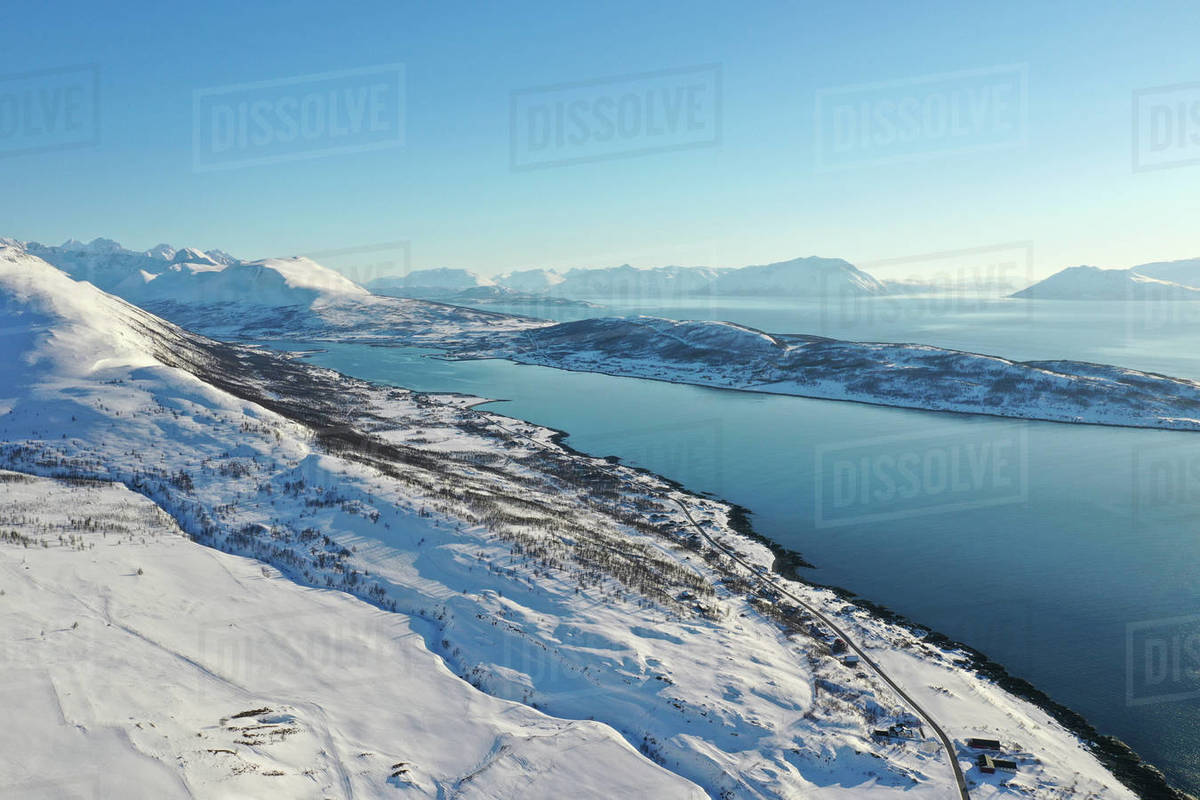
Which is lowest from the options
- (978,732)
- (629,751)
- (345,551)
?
(978,732)

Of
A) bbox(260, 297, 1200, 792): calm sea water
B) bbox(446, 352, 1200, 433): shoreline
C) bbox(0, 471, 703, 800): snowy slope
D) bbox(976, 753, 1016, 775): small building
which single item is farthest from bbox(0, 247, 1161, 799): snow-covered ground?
bbox(446, 352, 1200, 433): shoreline

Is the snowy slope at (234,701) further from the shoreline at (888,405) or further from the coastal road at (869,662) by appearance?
the shoreline at (888,405)

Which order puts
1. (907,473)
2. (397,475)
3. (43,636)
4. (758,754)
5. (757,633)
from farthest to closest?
(907,473) → (397,475) → (757,633) → (758,754) → (43,636)

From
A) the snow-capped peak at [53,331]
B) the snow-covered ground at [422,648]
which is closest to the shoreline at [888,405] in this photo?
the snow-covered ground at [422,648]

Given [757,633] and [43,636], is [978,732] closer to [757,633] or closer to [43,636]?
[757,633]

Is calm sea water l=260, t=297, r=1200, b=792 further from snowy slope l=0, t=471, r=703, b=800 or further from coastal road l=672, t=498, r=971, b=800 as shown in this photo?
snowy slope l=0, t=471, r=703, b=800

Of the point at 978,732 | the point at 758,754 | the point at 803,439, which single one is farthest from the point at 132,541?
the point at 803,439
